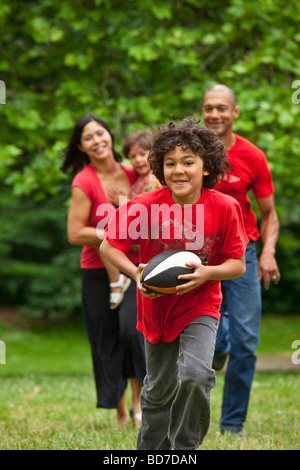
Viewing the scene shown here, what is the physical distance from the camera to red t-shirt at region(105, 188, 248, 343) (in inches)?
142

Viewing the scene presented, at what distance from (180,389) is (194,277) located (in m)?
0.60

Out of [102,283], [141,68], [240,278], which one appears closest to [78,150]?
[102,283]

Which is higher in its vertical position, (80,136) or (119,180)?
(80,136)

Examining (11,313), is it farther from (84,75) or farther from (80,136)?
(80,136)

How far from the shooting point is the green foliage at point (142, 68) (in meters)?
8.60

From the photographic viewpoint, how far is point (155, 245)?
146 inches

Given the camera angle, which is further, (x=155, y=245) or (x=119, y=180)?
(x=119, y=180)

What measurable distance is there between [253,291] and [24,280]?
12417 millimetres

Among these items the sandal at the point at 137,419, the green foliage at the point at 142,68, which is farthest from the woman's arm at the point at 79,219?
the green foliage at the point at 142,68

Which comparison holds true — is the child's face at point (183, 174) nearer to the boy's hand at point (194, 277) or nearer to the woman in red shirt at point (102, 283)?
the boy's hand at point (194, 277)

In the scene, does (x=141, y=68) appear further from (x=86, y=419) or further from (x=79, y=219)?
(x=86, y=419)

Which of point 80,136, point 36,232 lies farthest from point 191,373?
point 36,232

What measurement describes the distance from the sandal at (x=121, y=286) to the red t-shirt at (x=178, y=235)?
60.5 inches
